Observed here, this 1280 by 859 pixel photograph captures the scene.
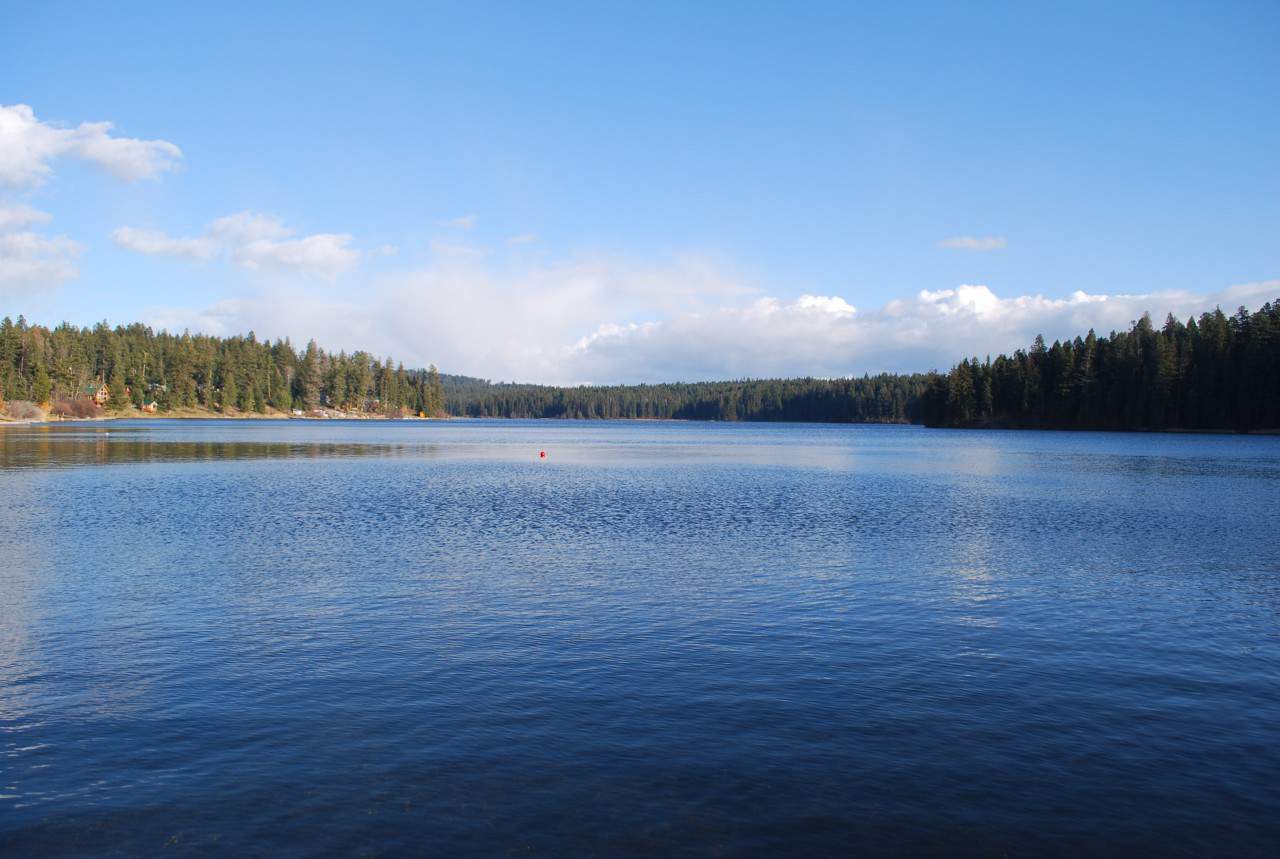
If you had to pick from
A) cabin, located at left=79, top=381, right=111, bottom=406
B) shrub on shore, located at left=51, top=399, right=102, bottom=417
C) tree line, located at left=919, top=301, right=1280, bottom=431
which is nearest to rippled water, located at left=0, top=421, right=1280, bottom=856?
tree line, located at left=919, top=301, right=1280, bottom=431

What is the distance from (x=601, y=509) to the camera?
126ft

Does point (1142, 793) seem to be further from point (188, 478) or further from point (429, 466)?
point (429, 466)

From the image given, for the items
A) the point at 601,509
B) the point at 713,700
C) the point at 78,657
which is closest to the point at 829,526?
the point at 601,509

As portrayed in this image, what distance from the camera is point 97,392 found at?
602ft

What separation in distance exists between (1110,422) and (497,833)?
162192 mm

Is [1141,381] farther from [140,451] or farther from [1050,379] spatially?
[140,451]

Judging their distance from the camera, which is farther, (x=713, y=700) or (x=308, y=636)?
(x=308, y=636)

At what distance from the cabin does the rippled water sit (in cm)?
16771

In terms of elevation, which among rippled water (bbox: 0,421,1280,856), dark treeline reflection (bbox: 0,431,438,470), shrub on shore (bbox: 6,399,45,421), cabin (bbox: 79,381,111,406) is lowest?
rippled water (bbox: 0,421,1280,856)

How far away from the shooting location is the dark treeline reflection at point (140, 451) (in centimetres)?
6275

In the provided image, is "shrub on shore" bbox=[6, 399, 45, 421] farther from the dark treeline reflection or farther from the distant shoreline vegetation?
→ the dark treeline reflection

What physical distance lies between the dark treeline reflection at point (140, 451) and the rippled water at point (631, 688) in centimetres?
3362

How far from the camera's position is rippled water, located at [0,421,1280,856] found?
31.6 ft

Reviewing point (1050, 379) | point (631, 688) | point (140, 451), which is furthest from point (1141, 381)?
point (631, 688)
